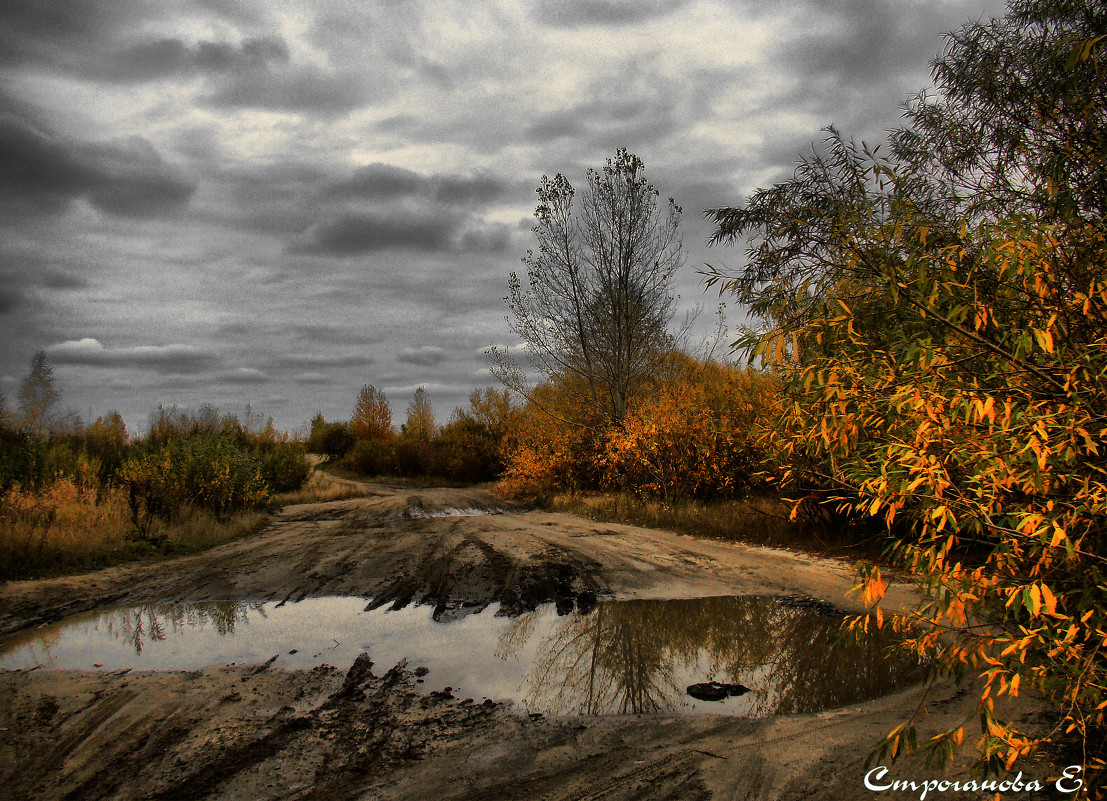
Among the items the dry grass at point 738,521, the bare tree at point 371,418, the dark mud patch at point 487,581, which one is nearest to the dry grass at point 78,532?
the dark mud patch at point 487,581

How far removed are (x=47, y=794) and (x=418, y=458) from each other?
2746 cm

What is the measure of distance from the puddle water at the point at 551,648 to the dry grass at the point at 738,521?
3209 millimetres

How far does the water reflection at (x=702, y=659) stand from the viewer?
3928mm

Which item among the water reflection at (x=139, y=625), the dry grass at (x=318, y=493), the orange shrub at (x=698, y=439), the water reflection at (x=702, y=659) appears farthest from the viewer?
the dry grass at (x=318, y=493)

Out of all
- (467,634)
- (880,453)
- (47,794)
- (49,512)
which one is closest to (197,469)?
(49,512)

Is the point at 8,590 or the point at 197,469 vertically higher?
the point at 197,469

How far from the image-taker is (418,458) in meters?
30.0

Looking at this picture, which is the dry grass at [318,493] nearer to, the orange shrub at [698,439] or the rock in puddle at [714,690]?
the orange shrub at [698,439]

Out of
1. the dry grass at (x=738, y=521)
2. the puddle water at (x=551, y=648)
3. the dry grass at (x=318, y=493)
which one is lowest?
the dry grass at (x=318, y=493)

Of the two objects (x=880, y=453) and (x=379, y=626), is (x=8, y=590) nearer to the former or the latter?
(x=379, y=626)

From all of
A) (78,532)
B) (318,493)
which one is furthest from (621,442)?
(318,493)

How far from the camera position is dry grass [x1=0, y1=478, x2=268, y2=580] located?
7.76m

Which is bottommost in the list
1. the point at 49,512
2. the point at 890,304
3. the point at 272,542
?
the point at 272,542

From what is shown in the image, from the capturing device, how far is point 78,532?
345 inches
